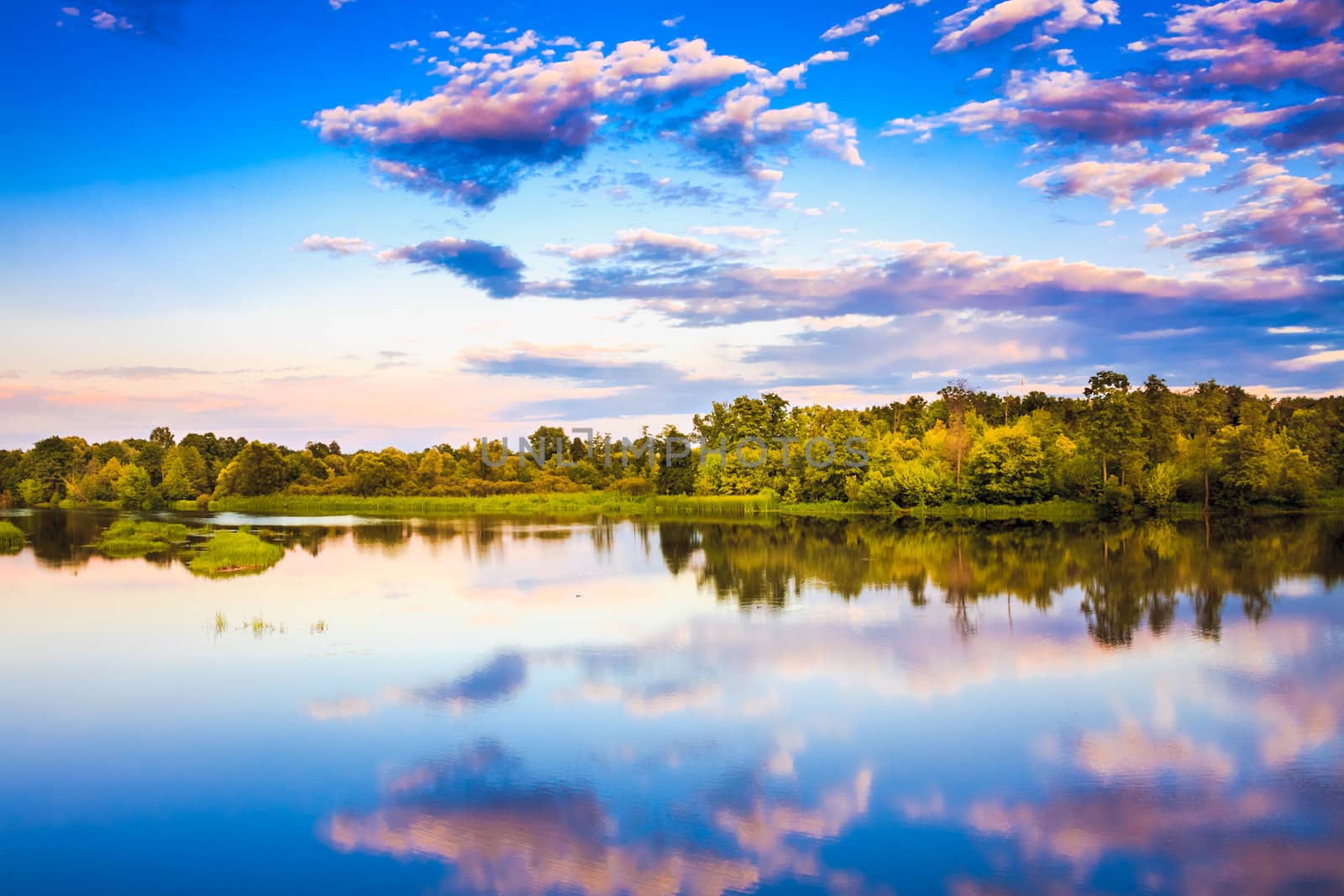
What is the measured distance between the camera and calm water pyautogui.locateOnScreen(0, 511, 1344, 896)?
27.9ft

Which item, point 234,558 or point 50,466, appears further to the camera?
point 50,466

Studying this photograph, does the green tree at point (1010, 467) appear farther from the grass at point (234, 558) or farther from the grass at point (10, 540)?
the grass at point (10, 540)

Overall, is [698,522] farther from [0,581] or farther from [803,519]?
[0,581]

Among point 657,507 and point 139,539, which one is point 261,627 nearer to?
point 139,539

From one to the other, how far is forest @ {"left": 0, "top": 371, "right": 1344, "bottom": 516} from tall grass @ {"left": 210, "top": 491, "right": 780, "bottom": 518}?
156 inches

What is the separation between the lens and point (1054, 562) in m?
30.1

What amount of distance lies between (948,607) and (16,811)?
18.7 meters

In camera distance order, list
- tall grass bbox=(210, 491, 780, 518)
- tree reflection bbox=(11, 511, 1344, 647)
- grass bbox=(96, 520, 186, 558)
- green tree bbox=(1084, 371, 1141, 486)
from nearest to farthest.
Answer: tree reflection bbox=(11, 511, 1344, 647) → grass bbox=(96, 520, 186, 558) → green tree bbox=(1084, 371, 1141, 486) → tall grass bbox=(210, 491, 780, 518)

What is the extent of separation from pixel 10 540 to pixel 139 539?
26.6 ft

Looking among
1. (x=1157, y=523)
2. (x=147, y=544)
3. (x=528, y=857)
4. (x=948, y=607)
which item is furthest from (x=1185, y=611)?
(x=147, y=544)

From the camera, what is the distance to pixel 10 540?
41.8 meters

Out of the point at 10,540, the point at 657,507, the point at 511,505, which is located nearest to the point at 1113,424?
the point at 657,507

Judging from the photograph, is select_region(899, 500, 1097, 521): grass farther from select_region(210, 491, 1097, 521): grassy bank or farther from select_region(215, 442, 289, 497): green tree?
select_region(215, 442, 289, 497): green tree

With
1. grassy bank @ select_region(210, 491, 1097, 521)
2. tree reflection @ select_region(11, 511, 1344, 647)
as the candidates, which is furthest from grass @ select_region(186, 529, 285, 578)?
grassy bank @ select_region(210, 491, 1097, 521)
